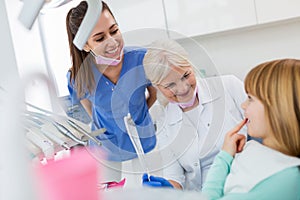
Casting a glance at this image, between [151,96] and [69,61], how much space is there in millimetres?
333

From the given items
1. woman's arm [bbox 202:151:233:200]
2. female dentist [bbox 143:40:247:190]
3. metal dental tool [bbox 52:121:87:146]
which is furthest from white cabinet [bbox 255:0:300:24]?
metal dental tool [bbox 52:121:87:146]

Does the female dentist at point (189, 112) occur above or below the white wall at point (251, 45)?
below

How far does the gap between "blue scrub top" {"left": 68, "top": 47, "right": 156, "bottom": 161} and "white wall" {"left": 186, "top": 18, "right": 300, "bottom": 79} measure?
194mm

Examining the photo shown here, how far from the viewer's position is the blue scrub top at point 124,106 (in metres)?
0.96

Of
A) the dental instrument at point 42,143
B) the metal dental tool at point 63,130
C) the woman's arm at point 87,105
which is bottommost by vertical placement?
the woman's arm at point 87,105

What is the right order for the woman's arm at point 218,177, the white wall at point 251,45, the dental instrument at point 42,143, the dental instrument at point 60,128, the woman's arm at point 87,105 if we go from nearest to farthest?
the dental instrument at point 42,143 < the dental instrument at point 60,128 < the woman's arm at point 218,177 < the white wall at point 251,45 < the woman's arm at point 87,105

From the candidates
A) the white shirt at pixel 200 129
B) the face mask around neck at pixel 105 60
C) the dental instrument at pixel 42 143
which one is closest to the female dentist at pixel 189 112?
the white shirt at pixel 200 129

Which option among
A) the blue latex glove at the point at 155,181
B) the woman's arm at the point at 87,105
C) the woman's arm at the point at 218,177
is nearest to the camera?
the woman's arm at the point at 218,177

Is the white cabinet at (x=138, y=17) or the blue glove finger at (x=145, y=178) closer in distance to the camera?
the blue glove finger at (x=145, y=178)

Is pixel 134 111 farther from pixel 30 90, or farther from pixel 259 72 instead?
pixel 30 90

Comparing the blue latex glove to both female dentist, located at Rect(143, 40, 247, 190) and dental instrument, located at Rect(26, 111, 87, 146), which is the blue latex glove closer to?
female dentist, located at Rect(143, 40, 247, 190)

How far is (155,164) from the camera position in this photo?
93 cm

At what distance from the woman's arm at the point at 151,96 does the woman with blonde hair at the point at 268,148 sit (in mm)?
291

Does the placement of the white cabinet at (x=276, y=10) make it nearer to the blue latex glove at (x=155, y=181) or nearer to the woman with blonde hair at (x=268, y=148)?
the woman with blonde hair at (x=268, y=148)
